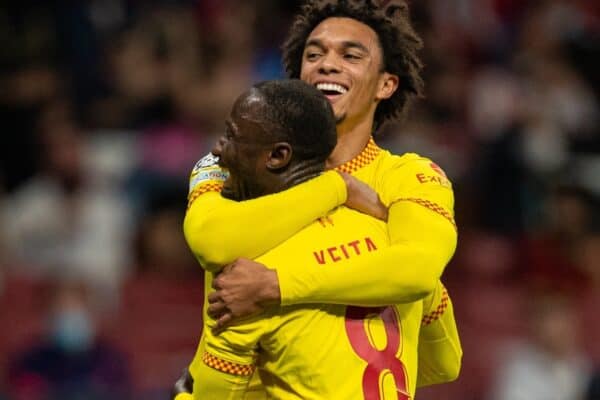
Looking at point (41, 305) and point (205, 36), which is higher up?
point (205, 36)

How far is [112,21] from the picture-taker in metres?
9.23

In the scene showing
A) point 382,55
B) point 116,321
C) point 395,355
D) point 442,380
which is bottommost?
point 116,321

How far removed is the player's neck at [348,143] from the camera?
12.9 ft

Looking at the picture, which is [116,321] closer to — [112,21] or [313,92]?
[112,21]

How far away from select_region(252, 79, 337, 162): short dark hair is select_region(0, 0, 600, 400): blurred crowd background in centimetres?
352

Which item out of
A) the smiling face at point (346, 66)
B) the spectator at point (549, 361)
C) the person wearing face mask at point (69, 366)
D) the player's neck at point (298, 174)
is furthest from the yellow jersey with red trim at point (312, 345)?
the person wearing face mask at point (69, 366)

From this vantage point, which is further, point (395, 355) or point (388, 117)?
point (388, 117)

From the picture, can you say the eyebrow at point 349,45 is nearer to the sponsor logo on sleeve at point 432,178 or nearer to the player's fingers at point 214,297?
the sponsor logo on sleeve at point 432,178

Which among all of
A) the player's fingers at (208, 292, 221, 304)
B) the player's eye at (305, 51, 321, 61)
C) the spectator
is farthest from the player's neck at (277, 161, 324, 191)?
the spectator

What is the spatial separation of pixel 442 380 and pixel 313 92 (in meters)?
1.02

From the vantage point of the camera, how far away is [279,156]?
3465mm

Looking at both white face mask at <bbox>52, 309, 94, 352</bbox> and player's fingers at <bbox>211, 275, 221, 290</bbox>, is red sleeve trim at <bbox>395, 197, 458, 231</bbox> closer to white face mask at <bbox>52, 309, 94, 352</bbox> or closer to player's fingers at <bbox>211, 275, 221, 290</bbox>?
player's fingers at <bbox>211, 275, 221, 290</bbox>

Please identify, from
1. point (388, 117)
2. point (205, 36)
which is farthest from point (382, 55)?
point (205, 36)

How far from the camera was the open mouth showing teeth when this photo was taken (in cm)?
392
